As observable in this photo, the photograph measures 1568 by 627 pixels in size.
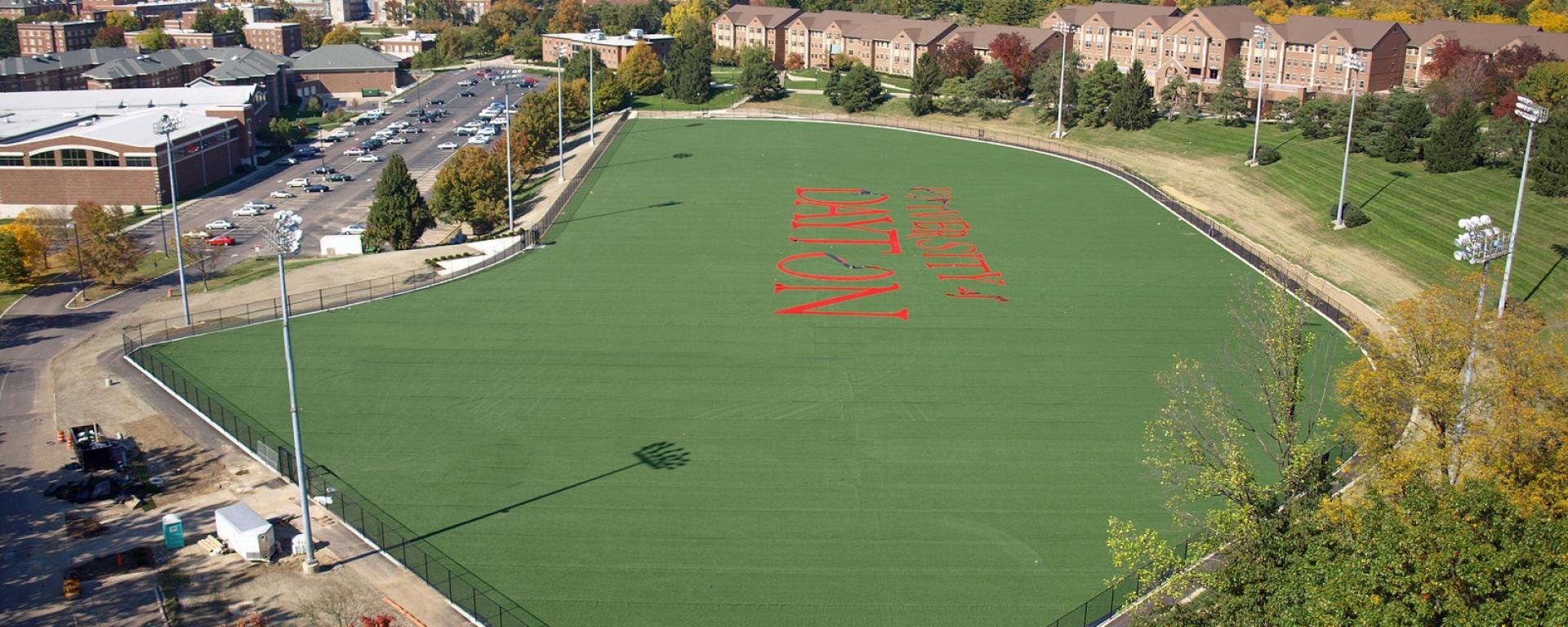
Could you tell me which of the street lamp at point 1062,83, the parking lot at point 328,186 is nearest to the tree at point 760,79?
the parking lot at point 328,186

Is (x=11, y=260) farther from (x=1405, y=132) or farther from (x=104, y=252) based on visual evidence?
(x=1405, y=132)

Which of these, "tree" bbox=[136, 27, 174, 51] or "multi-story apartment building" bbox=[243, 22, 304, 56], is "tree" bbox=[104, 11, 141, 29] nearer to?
"tree" bbox=[136, 27, 174, 51]

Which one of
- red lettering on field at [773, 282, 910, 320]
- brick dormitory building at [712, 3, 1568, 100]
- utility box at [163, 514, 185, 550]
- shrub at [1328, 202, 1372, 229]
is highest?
brick dormitory building at [712, 3, 1568, 100]

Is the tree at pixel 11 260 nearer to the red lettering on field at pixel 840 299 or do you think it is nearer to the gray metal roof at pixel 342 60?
the red lettering on field at pixel 840 299

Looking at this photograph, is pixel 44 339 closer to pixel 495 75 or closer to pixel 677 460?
pixel 677 460

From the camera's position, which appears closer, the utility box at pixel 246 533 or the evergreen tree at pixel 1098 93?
the utility box at pixel 246 533

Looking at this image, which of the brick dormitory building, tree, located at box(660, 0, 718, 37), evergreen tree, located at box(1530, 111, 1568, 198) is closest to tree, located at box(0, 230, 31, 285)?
evergreen tree, located at box(1530, 111, 1568, 198)

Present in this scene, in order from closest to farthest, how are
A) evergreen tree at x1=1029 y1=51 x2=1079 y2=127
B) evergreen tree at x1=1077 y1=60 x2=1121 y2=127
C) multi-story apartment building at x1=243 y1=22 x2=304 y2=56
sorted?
evergreen tree at x1=1077 y1=60 x2=1121 y2=127 → evergreen tree at x1=1029 y1=51 x2=1079 y2=127 → multi-story apartment building at x1=243 y1=22 x2=304 y2=56
